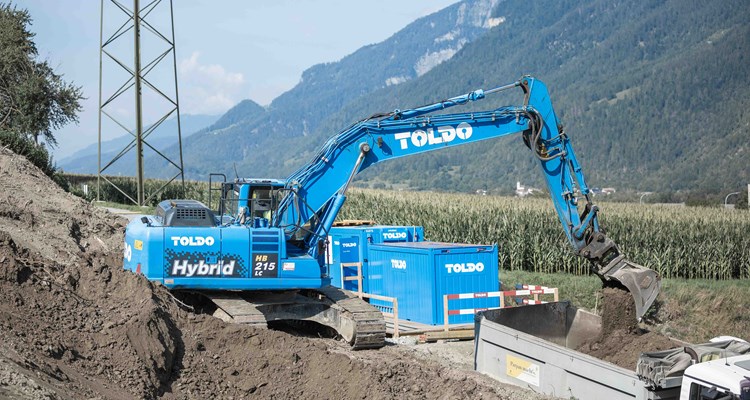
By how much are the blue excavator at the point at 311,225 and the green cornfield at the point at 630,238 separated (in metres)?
13.4

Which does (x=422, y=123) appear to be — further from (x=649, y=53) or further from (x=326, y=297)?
(x=649, y=53)

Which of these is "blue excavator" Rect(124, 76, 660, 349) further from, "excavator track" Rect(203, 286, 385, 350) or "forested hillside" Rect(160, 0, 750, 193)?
"forested hillside" Rect(160, 0, 750, 193)

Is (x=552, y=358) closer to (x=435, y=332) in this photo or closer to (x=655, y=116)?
(x=435, y=332)

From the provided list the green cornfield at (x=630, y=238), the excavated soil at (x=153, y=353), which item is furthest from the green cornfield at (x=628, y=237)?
the excavated soil at (x=153, y=353)

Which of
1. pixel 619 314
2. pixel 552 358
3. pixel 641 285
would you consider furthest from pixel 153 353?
pixel 641 285

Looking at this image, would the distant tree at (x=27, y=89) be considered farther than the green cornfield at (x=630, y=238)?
Yes

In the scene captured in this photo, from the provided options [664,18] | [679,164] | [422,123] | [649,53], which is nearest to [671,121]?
[679,164]

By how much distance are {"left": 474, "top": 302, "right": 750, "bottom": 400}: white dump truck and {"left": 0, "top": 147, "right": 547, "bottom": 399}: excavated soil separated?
0.36 m

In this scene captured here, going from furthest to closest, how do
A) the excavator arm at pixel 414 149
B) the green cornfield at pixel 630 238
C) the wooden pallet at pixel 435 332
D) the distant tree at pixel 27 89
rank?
the distant tree at pixel 27 89, the green cornfield at pixel 630 238, the wooden pallet at pixel 435 332, the excavator arm at pixel 414 149

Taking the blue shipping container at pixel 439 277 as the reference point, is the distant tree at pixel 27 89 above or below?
above

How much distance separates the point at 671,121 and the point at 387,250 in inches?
4820

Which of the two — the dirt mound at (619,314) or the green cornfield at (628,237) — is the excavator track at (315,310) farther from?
the green cornfield at (628,237)

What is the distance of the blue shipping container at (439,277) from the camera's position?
719 inches

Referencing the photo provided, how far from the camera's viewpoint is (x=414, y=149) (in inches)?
628
